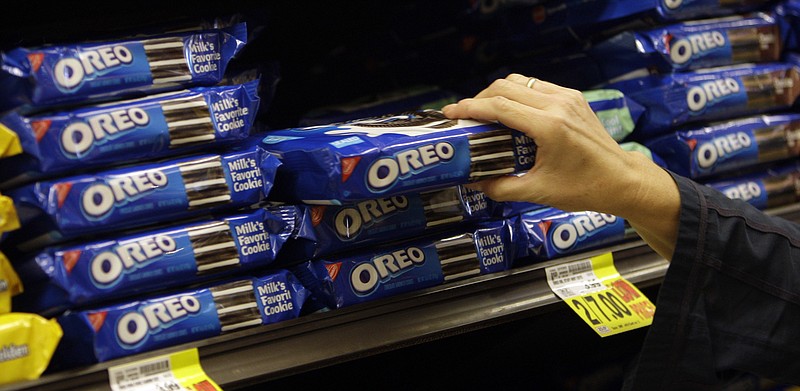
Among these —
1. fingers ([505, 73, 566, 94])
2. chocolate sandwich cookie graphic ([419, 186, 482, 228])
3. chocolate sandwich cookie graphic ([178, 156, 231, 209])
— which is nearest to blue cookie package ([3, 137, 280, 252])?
chocolate sandwich cookie graphic ([178, 156, 231, 209])

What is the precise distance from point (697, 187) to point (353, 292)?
55cm

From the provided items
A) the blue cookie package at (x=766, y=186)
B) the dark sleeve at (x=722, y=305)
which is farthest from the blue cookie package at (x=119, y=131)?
the blue cookie package at (x=766, y=186)

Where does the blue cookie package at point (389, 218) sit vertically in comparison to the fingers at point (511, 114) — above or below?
below

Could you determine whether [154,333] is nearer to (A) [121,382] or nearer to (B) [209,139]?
(A) [121,382]

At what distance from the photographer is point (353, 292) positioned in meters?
1.31

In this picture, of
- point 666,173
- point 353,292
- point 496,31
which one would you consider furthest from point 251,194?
point 496,31

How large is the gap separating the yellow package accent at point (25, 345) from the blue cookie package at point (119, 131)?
0.63ft

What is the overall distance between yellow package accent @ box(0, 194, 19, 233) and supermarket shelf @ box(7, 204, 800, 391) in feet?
0.65

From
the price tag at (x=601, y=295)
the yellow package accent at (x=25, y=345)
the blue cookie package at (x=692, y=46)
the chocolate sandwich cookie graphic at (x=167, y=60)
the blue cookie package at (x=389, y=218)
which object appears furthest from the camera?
the blue cookie package at (x=692, y=46)

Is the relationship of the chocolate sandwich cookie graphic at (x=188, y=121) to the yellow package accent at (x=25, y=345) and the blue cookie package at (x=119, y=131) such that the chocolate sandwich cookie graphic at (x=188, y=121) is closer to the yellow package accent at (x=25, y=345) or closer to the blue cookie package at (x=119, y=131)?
the blue cookie package at (x=119, y=131)

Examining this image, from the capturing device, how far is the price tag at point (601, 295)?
1429mm

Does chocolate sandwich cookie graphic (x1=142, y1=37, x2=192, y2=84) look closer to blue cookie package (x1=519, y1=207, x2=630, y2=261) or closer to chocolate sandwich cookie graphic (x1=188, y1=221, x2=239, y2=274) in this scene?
chocolate sandwich cookie graphic (x1=188, y1=221, x2=239, y2=274)

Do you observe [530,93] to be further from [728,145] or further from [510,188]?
[728,145]

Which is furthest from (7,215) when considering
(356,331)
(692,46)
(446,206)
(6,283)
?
(692,46)
